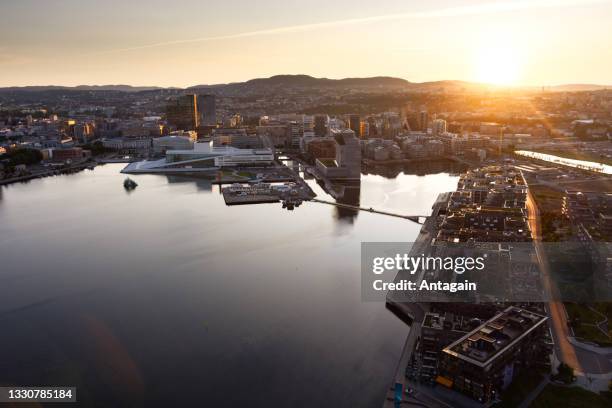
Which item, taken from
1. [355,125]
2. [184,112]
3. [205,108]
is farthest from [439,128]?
[184,112]

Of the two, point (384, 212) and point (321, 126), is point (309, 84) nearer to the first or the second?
point (321, 126)

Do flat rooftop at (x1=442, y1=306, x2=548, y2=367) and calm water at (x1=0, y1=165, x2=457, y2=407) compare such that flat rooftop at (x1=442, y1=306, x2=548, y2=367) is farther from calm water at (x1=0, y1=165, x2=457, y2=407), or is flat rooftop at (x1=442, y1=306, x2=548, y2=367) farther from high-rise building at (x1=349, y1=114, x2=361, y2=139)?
high-rise building at (x1=349, y1=114, x2=361, y2=139)

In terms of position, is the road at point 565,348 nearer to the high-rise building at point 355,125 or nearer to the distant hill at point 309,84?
the high-rise building at point 355,125

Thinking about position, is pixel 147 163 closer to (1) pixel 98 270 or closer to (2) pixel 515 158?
(1) pixel 98 270

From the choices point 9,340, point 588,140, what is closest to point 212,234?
point 9,340

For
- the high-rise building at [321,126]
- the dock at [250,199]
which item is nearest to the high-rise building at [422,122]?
the high-rise building at [321,126]
